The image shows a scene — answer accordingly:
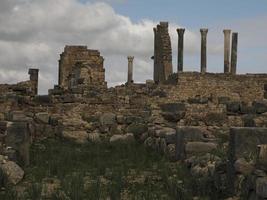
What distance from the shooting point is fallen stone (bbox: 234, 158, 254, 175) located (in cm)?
695

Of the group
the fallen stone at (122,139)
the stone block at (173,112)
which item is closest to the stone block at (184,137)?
the fallen stone at (122,139)

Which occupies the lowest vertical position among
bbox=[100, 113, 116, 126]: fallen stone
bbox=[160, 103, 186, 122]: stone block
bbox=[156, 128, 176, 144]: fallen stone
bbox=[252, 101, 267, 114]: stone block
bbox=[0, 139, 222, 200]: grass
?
bbox=[0, 139, 222, 200]: grass

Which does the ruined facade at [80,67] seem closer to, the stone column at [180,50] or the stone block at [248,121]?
the stone column at [180,50]

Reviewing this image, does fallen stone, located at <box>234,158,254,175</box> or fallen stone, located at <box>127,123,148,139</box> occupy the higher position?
fallen stone, located at <box>127,123,148,139</box>

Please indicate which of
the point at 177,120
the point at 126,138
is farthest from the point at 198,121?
the point at 126,138

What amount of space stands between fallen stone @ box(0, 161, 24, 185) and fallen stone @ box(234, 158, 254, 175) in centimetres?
376

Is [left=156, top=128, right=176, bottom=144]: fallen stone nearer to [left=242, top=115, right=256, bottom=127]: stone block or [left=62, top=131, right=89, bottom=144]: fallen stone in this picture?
[left=62, top=131, right=89, bottom=144]: fallen stone

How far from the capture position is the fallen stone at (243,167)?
22.8 feet

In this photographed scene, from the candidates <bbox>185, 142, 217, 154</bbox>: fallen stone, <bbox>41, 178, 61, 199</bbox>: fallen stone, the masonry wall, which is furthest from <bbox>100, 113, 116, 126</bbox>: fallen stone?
the masonry wall

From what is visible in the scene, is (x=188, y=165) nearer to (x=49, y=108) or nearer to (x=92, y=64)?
(x=49, y=108)

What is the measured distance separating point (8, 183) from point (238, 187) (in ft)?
12.2

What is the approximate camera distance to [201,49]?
116 feet

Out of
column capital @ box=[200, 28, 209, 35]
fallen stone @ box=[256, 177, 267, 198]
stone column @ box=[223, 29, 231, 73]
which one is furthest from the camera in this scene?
column capital @ box=[200, 28, 209, 35]

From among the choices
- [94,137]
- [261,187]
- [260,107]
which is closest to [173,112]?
[260,107]
